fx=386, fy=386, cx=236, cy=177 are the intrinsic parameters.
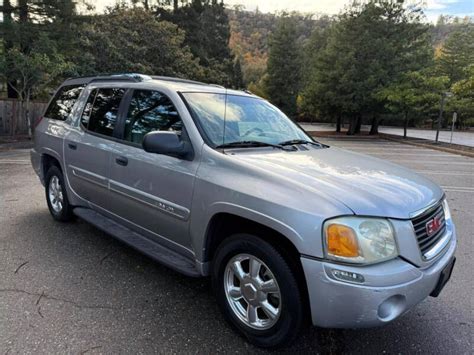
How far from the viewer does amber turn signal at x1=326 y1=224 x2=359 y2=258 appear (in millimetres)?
2162

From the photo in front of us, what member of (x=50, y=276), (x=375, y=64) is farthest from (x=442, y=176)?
(x=375, y=64)

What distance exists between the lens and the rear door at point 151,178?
9.86 feet

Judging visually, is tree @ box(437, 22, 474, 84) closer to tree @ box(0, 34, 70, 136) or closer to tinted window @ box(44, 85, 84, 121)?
tree @ box(0, 34, 70, 136)

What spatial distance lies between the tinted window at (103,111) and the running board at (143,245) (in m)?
0.90

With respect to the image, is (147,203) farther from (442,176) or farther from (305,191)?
(442,176)

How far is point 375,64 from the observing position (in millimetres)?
26641

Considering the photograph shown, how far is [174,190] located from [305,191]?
114cm

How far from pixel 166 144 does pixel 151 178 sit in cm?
50

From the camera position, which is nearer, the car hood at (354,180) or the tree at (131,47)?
the car hood at (354,180)

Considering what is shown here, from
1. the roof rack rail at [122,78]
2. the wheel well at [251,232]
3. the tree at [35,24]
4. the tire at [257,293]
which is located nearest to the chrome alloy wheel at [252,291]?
the tire at [257,293]

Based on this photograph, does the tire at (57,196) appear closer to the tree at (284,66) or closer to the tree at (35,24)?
the tree at (35,24)

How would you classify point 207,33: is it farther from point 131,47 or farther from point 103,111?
point 103,111

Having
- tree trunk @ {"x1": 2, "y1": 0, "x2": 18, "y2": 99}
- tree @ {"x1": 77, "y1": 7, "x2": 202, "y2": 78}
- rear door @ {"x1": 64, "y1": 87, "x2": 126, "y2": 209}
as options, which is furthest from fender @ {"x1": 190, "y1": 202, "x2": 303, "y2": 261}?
tree trunk @ {"x1": 2, "y1": 0, "x2": 18, "y2": 99}

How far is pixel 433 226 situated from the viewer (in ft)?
8.53
